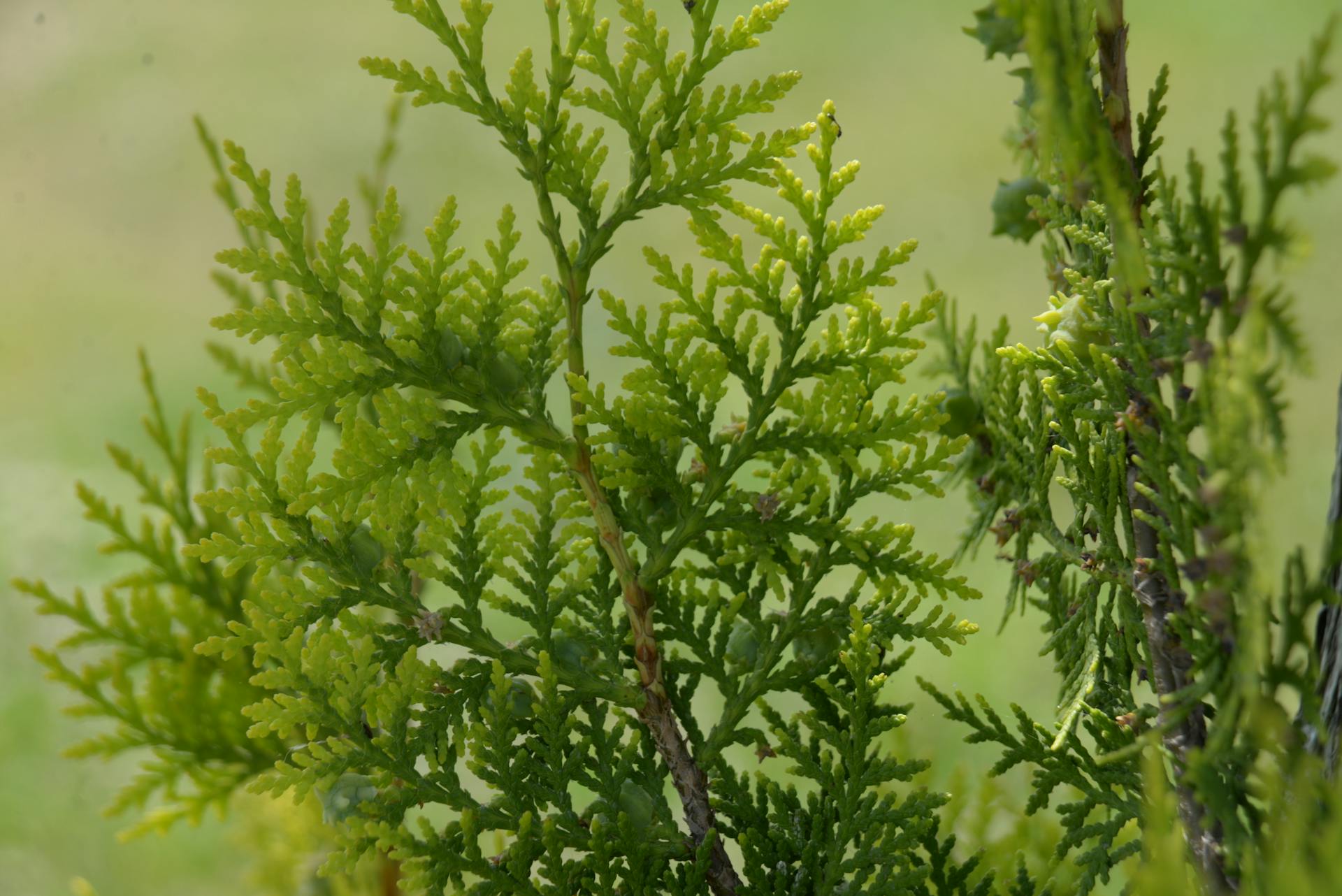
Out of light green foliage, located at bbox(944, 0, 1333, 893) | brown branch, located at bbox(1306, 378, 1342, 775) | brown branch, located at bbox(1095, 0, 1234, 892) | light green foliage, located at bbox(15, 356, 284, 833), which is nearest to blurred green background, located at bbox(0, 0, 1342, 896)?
light green foliage, located at bbox(15, 356, 284, 833)

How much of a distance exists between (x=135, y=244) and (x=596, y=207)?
5.12m

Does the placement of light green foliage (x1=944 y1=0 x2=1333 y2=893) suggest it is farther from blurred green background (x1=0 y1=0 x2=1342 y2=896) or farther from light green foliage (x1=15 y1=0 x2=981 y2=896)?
blurred green background (x1=0 y1=0 x2=1342 y2=896)

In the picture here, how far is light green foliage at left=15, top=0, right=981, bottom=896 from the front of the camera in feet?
3.86

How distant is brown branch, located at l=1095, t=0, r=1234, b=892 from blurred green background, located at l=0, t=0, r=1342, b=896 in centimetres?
263

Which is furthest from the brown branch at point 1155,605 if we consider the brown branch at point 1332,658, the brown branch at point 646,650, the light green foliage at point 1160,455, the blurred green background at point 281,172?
the blurred green background at point 281,172

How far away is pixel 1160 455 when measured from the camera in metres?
0.99

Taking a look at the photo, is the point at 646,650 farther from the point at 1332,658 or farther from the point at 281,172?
the point at 281,172

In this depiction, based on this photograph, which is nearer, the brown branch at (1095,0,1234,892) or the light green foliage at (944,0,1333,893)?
the light green foliage at (944,0,1333,893)

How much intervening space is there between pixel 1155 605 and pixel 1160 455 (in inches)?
7.4

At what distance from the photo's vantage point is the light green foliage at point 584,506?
3.86 feet

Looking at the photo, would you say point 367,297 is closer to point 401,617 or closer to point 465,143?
point 401,617

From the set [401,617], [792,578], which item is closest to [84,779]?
[401,617]

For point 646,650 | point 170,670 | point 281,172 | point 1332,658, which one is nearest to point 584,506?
point 646,650

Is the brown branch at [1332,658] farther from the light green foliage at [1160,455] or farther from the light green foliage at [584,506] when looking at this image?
the light green foliage at [584,506]
